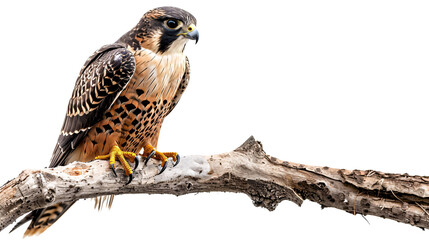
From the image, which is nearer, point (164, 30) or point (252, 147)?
point (164, 30)

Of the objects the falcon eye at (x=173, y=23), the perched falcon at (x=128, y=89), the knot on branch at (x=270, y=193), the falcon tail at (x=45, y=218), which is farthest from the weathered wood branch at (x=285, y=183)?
the falcon eye at (x=173, y=23)

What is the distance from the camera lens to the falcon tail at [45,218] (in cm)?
486

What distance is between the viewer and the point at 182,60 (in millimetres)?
4711

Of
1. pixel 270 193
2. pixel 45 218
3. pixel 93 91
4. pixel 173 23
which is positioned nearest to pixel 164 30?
pixel 173 23

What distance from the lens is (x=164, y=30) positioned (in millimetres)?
4449

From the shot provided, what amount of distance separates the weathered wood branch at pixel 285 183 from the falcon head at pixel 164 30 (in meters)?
1.03

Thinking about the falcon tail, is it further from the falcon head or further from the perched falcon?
the falcon head

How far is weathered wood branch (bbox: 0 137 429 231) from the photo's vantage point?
4586 millimetres

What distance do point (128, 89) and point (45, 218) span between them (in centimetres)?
155

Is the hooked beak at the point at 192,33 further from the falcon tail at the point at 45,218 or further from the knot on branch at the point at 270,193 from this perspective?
the falcon tail at the point at 45,218

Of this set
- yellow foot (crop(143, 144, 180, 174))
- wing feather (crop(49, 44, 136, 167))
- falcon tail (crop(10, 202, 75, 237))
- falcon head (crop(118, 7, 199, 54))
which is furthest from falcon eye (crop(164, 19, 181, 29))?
falcon tail (crop(10, 202, 75, 237))

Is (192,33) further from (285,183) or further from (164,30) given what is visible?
(285,183)

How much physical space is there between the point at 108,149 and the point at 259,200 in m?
1.45

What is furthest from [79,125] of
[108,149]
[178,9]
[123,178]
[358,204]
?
[358,204]
